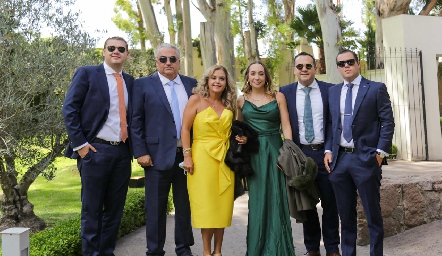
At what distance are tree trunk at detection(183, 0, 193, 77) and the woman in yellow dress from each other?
1031 cm

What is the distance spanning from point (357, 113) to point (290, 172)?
2.72 feet

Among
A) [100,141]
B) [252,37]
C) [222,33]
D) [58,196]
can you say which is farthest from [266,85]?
[252,37]

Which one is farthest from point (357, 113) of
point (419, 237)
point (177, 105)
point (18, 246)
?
point (18, 246)

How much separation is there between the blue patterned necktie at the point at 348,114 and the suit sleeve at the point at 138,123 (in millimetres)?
1924

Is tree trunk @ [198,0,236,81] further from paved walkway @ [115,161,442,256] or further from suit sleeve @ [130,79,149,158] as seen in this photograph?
suit sleeve @ [130,79,149,158]

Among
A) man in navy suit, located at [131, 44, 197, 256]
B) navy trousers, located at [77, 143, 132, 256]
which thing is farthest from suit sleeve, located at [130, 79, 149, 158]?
navy trousers, located at [77, 143, 132, 256]

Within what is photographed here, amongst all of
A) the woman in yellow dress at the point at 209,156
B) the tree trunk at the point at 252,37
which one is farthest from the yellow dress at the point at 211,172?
the tree trunk at the point at 252,37

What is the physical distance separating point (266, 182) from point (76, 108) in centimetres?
196

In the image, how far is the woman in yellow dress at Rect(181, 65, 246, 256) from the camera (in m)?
5.11

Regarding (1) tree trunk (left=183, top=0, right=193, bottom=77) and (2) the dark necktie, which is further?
(1) tree trunk (left=183, top=0, right=193, bottom=77)

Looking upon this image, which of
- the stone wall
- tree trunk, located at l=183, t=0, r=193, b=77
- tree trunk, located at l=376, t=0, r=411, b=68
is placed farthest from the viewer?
tree trunk, located at l=183, t=0, r=193, b=77

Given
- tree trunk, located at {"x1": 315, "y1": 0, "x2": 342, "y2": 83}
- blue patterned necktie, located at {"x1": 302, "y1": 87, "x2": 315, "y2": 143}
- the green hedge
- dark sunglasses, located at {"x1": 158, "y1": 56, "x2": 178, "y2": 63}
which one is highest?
tree trunk, located at {"x1": 315, "y1": 0, "x2": 342, "y2": 83}

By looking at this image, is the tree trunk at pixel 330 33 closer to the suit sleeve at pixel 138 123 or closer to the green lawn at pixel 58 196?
the green lawn at pixel 58 196

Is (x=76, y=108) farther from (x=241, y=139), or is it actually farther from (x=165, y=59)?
(x=241, y=139)
